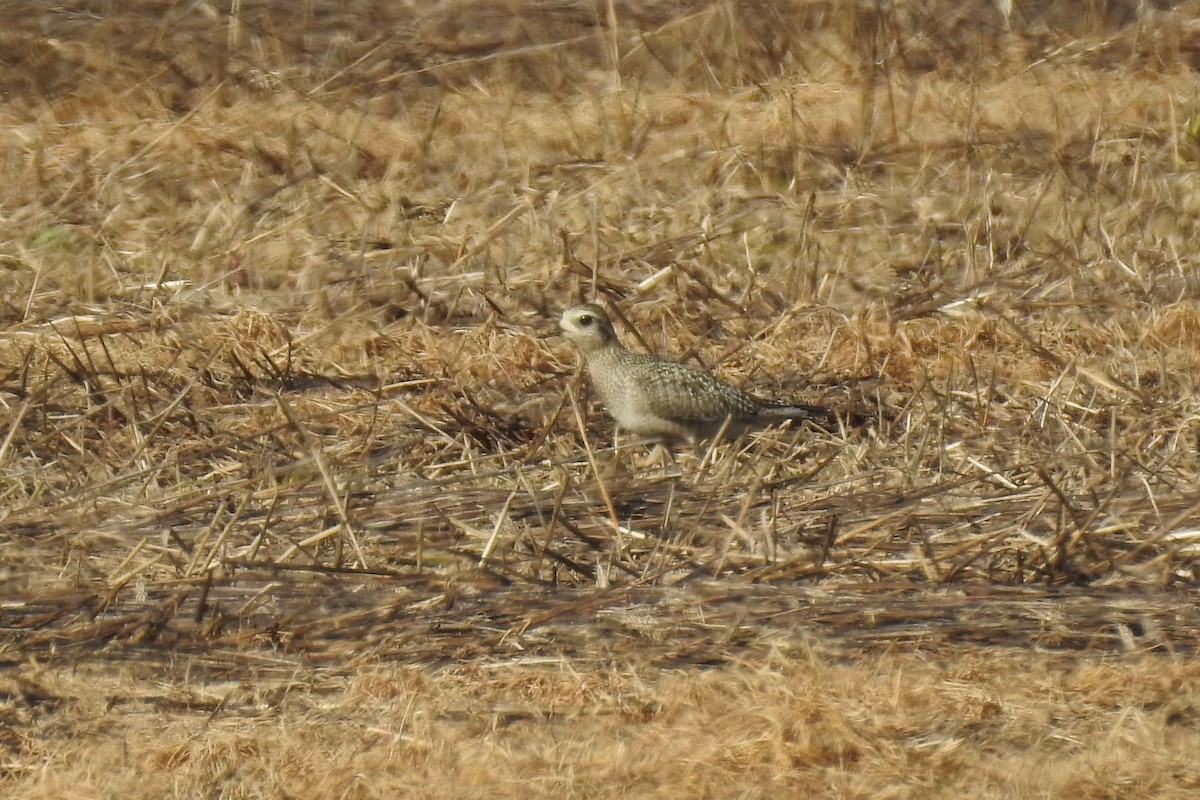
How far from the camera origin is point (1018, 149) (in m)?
10.6

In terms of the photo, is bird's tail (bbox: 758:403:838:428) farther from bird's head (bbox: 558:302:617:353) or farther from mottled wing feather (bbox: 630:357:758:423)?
bird's head (bbox: 558:302:617:353)

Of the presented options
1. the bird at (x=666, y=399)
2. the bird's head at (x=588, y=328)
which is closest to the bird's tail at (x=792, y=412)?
the bird at (x=666, y=399)

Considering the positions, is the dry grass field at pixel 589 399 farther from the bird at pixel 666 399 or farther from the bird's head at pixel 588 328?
the bird's head at pixel 588 328

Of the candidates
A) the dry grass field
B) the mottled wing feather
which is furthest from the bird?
the dry grass field

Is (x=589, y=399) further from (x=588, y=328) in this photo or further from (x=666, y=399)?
(x=666, y=399)

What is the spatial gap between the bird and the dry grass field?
0.13 m

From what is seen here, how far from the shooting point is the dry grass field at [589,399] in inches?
185

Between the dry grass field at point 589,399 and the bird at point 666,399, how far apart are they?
0.13 meters

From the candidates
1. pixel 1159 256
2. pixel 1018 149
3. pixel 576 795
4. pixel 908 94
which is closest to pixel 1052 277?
pixel 1159 256

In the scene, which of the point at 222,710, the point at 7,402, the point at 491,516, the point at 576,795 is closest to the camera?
the point at 576,795

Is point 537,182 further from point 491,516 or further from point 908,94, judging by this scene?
point 491,516

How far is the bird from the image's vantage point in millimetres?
7031

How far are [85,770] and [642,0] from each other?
31.1ft

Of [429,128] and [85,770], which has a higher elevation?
[85,770]
